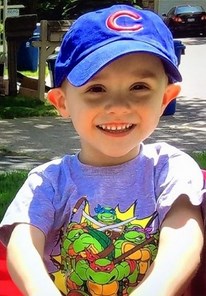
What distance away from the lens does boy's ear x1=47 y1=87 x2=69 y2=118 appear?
1.96 m

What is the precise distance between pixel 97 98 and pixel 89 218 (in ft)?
0.98

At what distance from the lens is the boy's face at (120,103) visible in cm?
182

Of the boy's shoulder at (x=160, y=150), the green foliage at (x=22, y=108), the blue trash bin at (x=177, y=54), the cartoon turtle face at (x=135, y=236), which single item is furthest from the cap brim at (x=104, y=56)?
the green foliage at (x=22, y=108)

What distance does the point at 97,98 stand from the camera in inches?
72.4

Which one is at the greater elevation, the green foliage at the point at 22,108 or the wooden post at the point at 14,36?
the wooden post at the point at 14,36

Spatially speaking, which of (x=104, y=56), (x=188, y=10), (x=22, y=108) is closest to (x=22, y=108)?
→ (x=22, y=108)

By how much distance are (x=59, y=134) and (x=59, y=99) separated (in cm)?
587

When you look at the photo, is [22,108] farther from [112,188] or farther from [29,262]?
[29,262]

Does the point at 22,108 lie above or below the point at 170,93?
below

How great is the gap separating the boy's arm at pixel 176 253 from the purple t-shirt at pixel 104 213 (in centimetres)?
3

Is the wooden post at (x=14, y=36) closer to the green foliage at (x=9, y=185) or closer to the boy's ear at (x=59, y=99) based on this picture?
the green foliage at (x=9, y=185)

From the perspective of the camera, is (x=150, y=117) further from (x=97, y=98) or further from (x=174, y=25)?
(x=174, y=25)

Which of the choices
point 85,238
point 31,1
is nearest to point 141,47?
point 85,238

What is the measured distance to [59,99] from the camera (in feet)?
6.50
